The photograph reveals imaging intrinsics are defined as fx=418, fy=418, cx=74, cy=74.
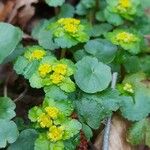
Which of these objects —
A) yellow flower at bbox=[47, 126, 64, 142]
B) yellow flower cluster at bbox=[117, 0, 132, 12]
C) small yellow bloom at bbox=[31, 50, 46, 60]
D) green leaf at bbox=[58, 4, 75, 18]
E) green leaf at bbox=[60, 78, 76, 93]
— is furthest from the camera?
green leaf at bbox=[58, 4, 75, 18]

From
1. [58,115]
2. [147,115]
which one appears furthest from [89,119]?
[147,115]

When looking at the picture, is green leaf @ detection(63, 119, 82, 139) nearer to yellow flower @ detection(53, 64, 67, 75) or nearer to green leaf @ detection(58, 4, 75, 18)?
yellow flower @ detection(53, 64, 67, 75)

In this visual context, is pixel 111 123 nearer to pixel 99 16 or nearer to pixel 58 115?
pixel 58 115

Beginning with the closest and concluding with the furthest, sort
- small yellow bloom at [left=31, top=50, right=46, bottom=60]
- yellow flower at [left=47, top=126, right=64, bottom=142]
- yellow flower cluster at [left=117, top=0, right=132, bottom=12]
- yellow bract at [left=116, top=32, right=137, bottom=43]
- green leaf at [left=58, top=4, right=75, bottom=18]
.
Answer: yellow flower at [left=47, top=126, right=64, bottom=142] < small yellow bloom at [left=31, top=50, right=46, bottom=60] < yellow bract at [left=116, top=32, right=137, bottom=43] < yellow flower cluster at [left=117, top=0, right=132, bottom=12] < green leaf at [left=58, top=4, right=75, bottom=18]

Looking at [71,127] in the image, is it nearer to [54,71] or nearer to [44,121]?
[44,121]

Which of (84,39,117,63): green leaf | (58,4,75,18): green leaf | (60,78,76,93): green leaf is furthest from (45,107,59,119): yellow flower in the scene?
(58,4,75,18): green leaf

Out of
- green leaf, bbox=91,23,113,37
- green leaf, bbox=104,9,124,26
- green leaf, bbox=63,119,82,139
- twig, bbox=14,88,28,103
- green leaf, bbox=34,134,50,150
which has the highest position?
green leaf, bbox=34,134,50,150
